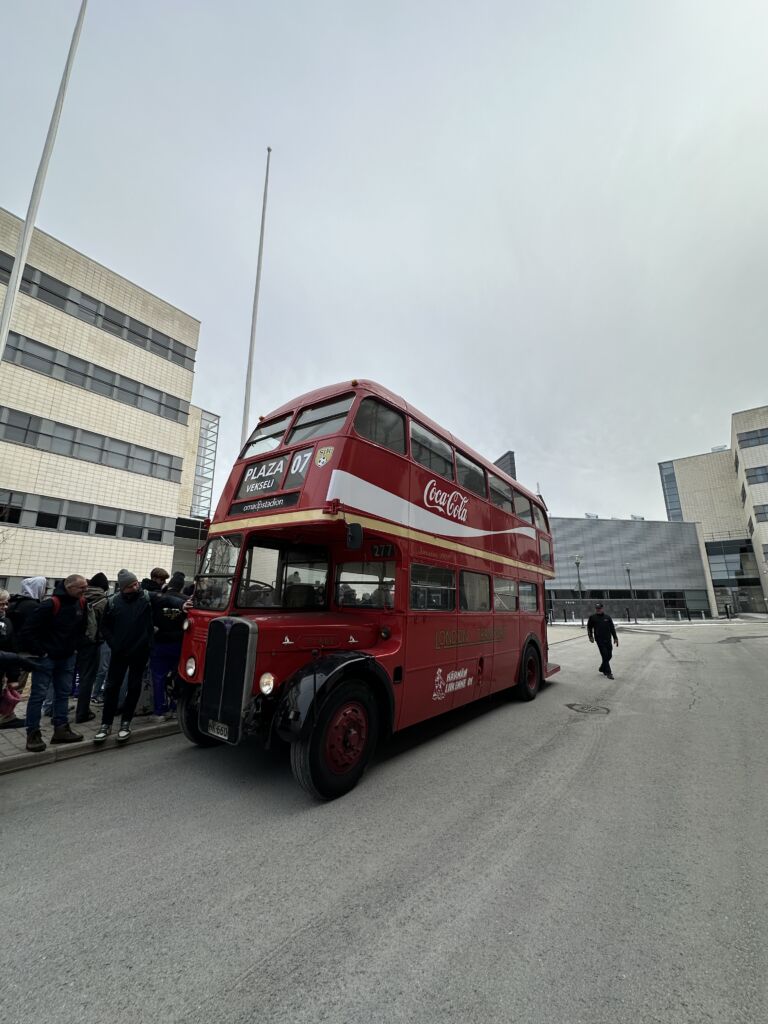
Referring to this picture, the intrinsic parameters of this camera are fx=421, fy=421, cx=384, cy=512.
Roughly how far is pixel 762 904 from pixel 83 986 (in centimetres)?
382

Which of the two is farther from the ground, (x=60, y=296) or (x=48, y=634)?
(x=60, y=296)

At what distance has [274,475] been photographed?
5.20 metres

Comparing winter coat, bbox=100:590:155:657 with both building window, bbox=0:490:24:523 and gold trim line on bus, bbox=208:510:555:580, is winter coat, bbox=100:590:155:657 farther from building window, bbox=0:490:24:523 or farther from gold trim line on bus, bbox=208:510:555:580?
building window, bbox=0:490:24:523

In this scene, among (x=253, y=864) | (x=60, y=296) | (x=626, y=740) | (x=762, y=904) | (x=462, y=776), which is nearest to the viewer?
(x=762, y=904)

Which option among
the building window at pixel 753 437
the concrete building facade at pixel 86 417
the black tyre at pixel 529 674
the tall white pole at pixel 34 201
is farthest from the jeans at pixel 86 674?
the building window at pixel 753 437

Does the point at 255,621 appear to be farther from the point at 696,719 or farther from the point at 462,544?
the point at 696,719

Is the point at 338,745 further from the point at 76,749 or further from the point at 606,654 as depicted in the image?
the point at 606,654

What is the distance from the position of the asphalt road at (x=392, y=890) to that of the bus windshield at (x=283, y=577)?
185cm

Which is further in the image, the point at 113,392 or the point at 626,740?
the point at 113,392

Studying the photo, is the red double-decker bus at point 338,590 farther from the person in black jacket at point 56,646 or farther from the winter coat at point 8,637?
the winter coat at point 8,637

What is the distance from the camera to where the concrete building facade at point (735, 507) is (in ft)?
168

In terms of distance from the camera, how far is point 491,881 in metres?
2.84

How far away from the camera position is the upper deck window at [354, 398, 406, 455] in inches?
202

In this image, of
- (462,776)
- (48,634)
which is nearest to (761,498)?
(462,776)
